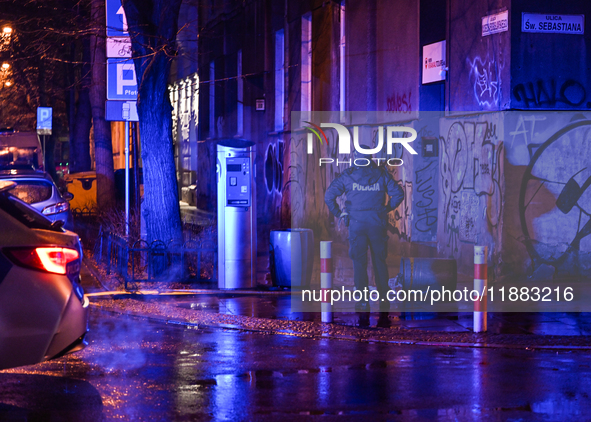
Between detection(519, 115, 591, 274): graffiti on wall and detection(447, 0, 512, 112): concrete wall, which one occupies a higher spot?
detection(447, 0, 512, 112): concrete wall

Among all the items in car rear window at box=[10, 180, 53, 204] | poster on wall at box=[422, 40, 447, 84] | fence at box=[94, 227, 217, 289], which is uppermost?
poster on wall at box=[422, 40, 447, 84]

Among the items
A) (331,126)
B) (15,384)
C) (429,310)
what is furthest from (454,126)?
(15,384)

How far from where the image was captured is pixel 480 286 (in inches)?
330

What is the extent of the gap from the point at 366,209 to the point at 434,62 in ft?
20.1

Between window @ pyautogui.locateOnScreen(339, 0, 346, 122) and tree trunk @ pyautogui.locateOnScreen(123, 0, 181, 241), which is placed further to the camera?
window @ pyautogui.locateOnScreen(339, 0, 346, 122)

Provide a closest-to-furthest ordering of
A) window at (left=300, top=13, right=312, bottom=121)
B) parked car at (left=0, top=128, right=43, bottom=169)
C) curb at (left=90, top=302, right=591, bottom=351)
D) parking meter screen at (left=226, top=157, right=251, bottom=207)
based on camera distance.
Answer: curb at (left=90, top=302, right=591, bottom=351), parking meter screen at (left=226, top=157, right=251, bottom=207), window at (left=300, top=13, right=312, bottom=121), parked car at (left=0, top=128, right=43, bottom=169)

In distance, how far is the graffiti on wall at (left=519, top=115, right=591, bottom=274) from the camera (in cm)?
1205

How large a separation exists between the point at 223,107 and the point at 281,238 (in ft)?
56.9

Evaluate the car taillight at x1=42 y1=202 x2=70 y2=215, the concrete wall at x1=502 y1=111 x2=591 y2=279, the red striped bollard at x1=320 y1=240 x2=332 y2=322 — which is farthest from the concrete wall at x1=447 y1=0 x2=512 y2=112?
the car taillight at x1=42 y1=202 x2=70 y2=215

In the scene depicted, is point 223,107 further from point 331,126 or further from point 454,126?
point 454,126

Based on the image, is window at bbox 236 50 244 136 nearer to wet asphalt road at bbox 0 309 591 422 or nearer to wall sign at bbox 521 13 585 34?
wall sign at bbox 521 13 585 34

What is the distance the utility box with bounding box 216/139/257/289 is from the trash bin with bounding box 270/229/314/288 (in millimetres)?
320

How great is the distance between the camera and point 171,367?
691cm

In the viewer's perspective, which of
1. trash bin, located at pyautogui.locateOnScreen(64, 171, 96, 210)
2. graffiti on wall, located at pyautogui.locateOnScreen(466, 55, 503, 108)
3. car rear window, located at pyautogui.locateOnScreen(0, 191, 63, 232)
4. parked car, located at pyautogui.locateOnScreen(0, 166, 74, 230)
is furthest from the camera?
trash bin, located at pyautogui.locateOnScreen(64, 171, 96, 210)
